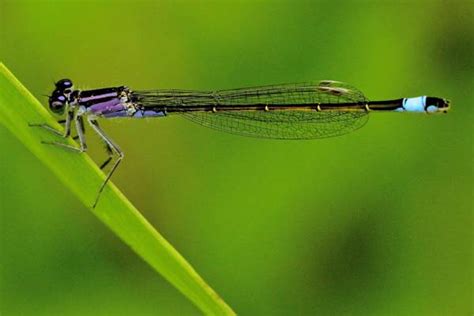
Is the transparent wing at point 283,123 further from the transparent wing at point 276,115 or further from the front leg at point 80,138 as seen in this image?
the front leg at point 80,138

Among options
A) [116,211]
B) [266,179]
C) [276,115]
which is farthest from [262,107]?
[116,211]

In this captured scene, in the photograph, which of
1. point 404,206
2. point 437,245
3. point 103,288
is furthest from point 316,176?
point 103,288

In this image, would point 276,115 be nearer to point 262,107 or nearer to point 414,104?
point 262,107

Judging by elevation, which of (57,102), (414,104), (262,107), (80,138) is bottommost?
(414,104)

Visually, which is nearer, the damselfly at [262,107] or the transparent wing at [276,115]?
the damselfly at [262,107]

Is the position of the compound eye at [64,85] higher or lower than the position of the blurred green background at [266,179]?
higher

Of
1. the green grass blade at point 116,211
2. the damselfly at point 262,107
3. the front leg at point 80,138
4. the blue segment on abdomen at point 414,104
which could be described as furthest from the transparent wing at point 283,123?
the green grass blade at point 116,211
